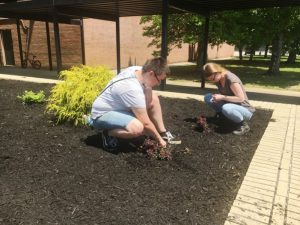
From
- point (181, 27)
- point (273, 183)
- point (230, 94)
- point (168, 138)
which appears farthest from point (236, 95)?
point (181, 27)

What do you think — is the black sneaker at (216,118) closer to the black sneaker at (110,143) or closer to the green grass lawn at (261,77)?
the black sneaker at (110,143)

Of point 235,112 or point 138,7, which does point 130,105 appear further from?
point 138,7

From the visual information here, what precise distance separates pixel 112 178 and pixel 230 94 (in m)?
2.71

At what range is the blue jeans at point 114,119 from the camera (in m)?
3.83

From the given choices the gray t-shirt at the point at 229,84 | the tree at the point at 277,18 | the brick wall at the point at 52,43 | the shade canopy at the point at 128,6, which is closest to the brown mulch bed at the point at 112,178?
the gray t-shirt at the point at 229,84

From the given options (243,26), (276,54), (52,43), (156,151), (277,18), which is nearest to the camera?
(156,151)

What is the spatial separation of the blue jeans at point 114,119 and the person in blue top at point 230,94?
5.49ft

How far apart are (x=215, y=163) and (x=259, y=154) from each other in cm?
86

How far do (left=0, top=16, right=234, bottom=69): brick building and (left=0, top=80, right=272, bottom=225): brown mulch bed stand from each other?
12.9 m

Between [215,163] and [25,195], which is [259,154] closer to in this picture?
[215,163]

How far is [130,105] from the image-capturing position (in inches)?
143

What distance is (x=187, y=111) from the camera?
6547mm

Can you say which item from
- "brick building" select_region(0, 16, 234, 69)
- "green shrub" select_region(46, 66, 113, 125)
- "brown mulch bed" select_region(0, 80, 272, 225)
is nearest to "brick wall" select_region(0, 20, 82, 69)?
"brick building" select_region(0, 16, 234, 69)

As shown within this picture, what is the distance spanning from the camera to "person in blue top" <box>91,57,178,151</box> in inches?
142
